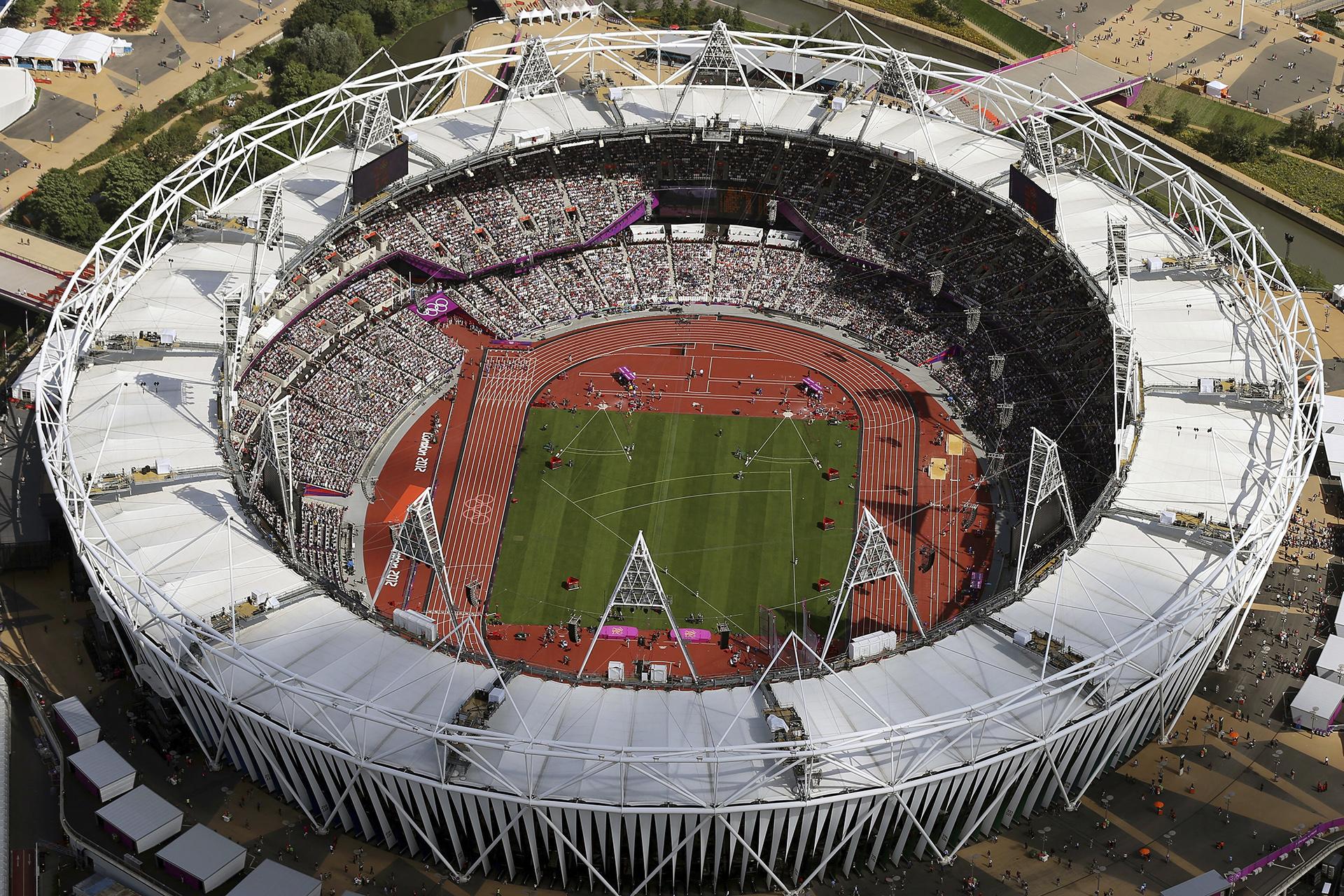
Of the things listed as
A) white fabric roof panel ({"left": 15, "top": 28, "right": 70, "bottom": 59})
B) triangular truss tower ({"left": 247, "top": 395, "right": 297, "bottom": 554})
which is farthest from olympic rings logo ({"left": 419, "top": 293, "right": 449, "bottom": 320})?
white fabric roof panel ({"left": 15, "top": 28, "right": 70, "bottom": 59})

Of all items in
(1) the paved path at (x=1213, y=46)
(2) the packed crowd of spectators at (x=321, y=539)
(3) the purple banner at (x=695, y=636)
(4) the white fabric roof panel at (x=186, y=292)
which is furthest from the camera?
(1) the paved path at (x=1213, y=46)

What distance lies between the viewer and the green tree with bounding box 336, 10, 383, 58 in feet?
515

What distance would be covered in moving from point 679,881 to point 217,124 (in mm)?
98834

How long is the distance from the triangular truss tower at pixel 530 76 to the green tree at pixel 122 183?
33.8 m

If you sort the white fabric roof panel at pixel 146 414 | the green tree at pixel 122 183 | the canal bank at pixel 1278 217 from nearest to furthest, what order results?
the white fabric roof panel at pixel 146 414
the green tree at pixel 122 183
the canal bank at pixel 1278 217

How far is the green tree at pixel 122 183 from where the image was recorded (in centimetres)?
12962

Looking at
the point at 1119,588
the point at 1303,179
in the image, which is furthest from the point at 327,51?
the point at 1119,588

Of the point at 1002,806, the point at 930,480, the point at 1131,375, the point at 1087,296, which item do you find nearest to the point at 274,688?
the point at 1002,806

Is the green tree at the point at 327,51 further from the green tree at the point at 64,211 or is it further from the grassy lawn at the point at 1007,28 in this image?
the grassy lawn at the point at 1007,28

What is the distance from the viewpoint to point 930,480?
4254 inches

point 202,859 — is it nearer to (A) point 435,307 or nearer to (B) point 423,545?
(B) point 423,545

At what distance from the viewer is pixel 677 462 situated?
10938cm

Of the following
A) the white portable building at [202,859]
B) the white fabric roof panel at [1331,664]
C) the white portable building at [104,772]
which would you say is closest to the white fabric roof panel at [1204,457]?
the white fabric roof panel at [1331,664]

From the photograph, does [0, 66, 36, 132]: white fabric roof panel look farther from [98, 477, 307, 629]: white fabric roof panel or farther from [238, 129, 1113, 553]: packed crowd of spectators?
[98, 477, 307, 629]: white fabric roof panel
